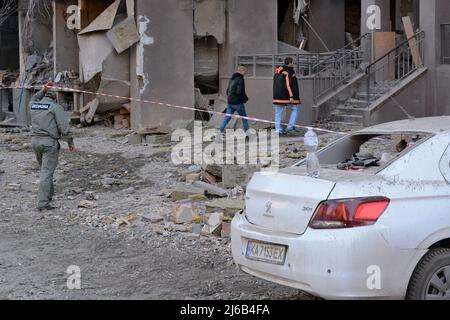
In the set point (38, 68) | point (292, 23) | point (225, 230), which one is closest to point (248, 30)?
point (292, 23)

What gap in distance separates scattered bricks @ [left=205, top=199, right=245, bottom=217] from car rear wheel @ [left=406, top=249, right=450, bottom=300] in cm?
388

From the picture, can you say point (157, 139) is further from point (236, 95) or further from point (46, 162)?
point (46, 162)

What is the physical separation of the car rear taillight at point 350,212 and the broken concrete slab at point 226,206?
3712 millimetres

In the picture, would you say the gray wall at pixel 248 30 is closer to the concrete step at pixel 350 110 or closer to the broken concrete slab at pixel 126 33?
the broken concrete slab at pixel 126 33

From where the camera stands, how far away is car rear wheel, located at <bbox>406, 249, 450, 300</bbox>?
Result: 16.6ft

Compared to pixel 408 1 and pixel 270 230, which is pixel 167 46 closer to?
pixel 408 1

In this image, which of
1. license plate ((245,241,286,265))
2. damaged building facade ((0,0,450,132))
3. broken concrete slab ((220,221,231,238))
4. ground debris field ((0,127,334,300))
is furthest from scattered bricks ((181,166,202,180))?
license plate ((245,241,286,265))

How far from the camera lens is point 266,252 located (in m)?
5.43

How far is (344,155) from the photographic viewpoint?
6562 mm

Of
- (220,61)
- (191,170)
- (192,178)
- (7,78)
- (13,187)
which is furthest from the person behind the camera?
(7,78)

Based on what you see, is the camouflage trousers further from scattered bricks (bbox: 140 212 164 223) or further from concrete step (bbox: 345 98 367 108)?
concrete step (bbox: 345 98 367 108)

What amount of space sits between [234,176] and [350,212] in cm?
602
